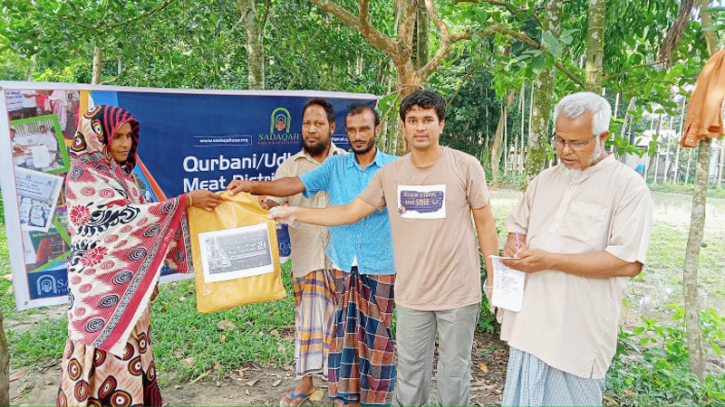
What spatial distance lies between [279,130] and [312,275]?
1466 mm

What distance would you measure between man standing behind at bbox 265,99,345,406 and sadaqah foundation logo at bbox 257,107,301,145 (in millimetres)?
812

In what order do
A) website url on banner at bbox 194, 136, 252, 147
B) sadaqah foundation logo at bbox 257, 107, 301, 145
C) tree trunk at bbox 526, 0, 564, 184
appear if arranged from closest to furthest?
tree trunk at bbox 526, 0, 564, 184, website url on banner at bbox 194, 136, 252, 147, sadaqah foundation logo at bbox 257, 107, 301, 145

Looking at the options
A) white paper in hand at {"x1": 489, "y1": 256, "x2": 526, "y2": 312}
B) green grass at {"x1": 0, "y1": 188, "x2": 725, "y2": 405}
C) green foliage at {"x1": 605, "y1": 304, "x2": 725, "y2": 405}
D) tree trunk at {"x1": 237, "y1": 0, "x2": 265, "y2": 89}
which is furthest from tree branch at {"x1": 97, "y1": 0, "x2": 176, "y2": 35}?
green foliage at {"x1": 605, "y1": 304, "x2": 725, "y2": 405}

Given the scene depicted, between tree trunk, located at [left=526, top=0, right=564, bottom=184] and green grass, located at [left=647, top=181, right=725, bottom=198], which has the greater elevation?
tree trunk, located at [left=526, top=0, right=564, bottom=184]

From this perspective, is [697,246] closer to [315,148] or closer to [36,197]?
[315,148]

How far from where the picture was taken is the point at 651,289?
6.73 metres

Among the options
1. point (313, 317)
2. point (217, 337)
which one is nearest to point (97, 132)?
point (313, 317)

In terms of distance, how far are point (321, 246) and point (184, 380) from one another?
1.59 metres

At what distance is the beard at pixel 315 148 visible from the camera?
328cm

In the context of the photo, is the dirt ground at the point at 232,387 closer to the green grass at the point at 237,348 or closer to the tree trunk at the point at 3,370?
the green grass at the point at 237,348

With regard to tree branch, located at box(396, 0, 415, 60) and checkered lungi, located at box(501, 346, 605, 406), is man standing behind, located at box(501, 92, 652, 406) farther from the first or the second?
tree branch, located at box(396, 0, 415, 60)

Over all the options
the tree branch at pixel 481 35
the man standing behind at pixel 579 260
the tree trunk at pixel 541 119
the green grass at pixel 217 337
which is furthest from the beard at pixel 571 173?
the green grass at pixel 217 337

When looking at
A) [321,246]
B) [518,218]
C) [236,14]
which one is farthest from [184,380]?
[236,14]

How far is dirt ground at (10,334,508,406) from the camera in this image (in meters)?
3.36
